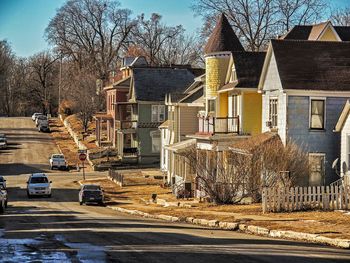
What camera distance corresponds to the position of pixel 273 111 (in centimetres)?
3662

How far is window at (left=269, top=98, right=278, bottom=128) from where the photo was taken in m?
36.2

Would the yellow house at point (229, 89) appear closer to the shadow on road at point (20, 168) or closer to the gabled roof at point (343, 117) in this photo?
the gabled roof at point (343, 117)

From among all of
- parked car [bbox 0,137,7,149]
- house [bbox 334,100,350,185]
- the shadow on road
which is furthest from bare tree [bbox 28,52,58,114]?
house [bbox 334,100,350,185]

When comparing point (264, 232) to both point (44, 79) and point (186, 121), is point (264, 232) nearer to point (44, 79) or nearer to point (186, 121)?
point (186, 121)

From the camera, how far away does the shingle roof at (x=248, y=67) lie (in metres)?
40.0

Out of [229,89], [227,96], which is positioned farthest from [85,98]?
[229,89]

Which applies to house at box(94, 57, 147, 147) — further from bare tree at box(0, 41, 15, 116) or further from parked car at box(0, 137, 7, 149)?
bare tree at box(0, 41, 15, 116)

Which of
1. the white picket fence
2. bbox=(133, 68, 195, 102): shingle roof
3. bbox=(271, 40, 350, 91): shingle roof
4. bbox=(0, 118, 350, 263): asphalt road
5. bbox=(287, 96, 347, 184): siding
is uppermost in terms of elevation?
bbox=(133, 68, 195, 102): shingle roof

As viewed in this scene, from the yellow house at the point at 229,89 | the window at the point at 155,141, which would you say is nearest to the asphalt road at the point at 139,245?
the yellow house at the point at 229,89

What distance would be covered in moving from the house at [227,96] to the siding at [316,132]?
5.40m

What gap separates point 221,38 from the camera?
4506 centimetres

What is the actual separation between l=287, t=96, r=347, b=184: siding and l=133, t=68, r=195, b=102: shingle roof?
114 feet

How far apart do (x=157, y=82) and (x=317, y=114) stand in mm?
36787

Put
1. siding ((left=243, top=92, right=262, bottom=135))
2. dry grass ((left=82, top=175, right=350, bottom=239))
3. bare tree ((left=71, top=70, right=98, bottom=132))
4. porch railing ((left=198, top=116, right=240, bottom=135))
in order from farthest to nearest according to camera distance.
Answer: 1. bare tree ((left=71, top=70, right=98, bottom=132))
2. porch railing ((left=198, top=116, right=240, bottom=135))
3. siding ((left=243, top=92, right=262, bottom=135))
4. dry grass ((left=82, top=175, right=350, bottom=239))
